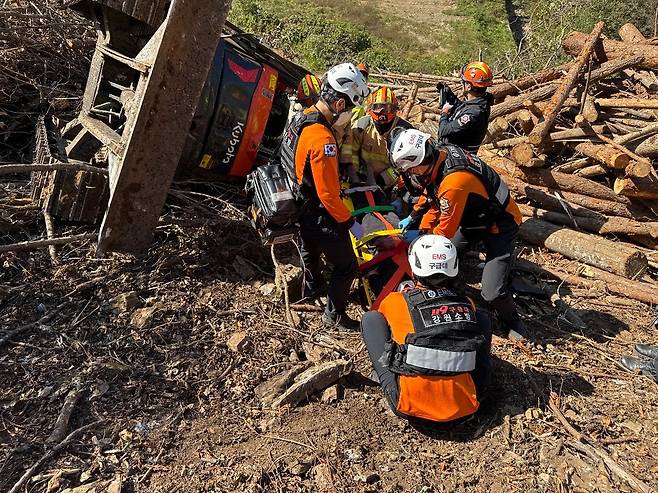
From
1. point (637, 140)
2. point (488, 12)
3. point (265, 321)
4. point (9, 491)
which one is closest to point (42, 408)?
point (9, 491)

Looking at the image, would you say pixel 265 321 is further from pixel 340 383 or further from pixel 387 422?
pixel 387 422

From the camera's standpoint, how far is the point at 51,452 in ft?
10.5

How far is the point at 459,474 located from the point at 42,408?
2.71 meters

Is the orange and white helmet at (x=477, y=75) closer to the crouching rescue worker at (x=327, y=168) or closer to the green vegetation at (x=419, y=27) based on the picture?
the crouching rescue worker at (x=327, y=168)

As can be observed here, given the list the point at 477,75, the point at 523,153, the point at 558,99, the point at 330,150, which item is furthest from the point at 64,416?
the point at 558,99

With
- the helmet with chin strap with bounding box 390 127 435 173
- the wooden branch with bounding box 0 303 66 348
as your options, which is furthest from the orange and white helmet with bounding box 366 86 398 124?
the wooden branch with bounding box 0 303 66 348

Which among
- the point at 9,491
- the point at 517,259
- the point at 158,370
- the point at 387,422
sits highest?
the point at 517,259

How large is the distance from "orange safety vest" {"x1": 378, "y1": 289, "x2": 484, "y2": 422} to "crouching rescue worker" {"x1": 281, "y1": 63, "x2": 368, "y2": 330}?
0.96 metres

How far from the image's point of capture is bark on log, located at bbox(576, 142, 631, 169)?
6121 millimetres

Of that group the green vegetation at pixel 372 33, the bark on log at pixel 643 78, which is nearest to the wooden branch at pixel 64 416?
the bark on log at pixel 643 78

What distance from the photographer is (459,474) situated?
3471mm

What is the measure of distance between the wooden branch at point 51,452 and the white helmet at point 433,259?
2279mm

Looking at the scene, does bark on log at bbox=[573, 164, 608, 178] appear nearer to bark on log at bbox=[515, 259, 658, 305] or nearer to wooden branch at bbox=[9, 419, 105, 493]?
bark on log at bbox=[515, 259, 658, 305]

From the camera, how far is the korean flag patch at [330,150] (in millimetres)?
4008
